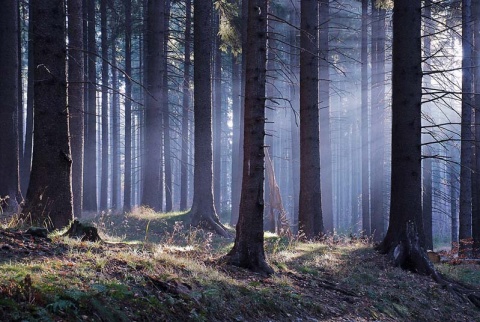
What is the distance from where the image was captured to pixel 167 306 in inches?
233

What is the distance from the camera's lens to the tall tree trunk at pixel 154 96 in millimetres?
19594

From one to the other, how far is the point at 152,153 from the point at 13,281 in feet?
50.4

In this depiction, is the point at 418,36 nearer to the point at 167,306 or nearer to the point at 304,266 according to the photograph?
the point at 304,266

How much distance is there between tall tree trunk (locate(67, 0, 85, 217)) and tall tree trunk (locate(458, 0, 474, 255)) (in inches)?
470

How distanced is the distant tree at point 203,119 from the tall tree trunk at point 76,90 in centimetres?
337

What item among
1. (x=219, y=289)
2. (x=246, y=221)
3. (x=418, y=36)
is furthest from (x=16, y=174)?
(x=418, y=36)

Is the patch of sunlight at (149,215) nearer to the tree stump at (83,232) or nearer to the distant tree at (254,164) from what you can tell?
the tree stump at (83,232)

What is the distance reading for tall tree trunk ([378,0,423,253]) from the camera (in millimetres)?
11617

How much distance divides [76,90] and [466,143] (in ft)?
41.5

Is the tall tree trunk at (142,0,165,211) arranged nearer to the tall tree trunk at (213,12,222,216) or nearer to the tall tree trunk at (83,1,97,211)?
the tall tree trunk at (83,1,97,211)

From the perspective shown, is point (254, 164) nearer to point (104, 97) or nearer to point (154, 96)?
point (154, 96)

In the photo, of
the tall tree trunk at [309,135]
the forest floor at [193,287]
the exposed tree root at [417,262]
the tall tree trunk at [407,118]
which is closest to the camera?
the forest floor at [193,287]

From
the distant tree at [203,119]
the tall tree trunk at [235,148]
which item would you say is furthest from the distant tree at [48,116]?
the tall tree trunk at [235,148]

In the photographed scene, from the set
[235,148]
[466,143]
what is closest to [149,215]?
[466,143]
